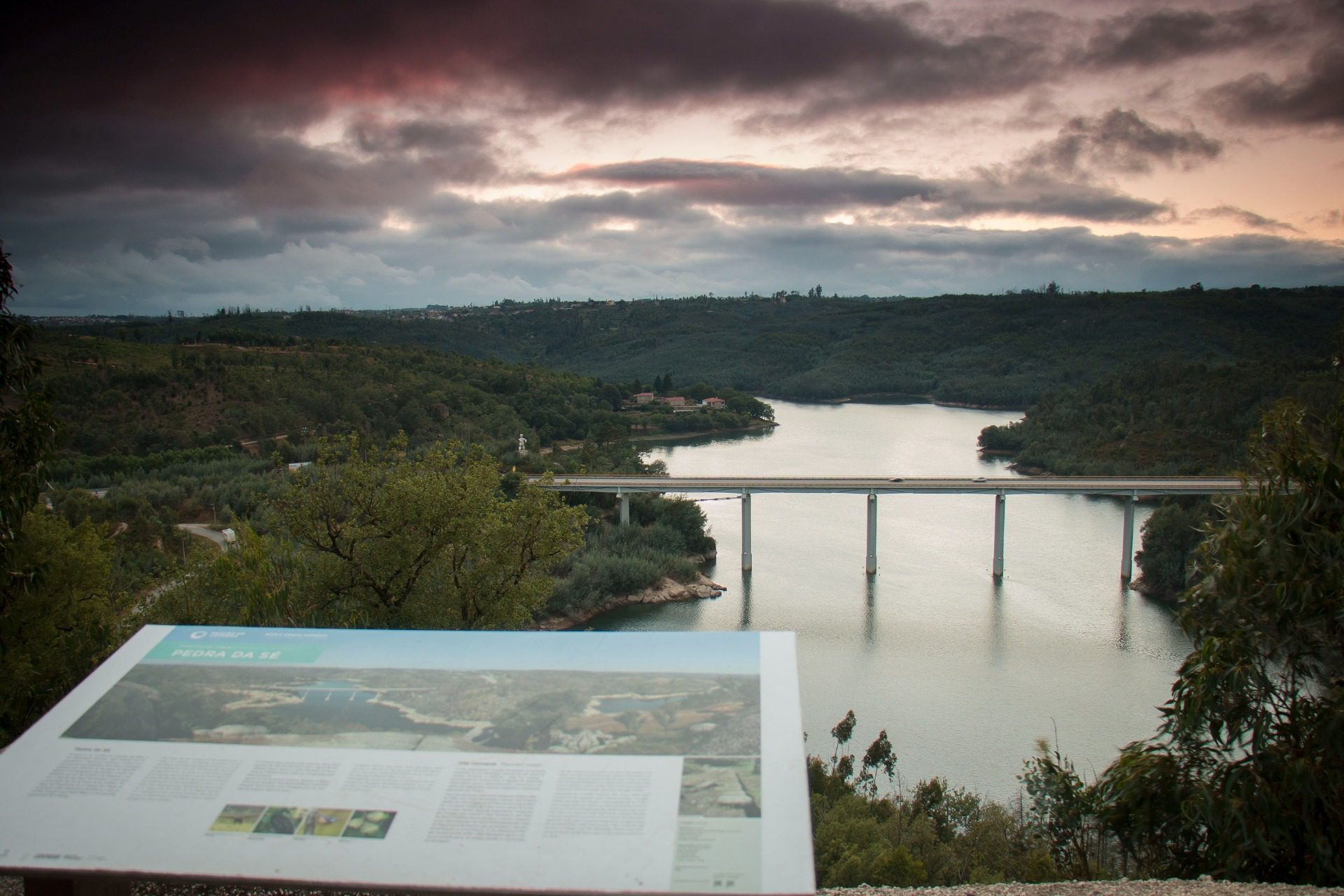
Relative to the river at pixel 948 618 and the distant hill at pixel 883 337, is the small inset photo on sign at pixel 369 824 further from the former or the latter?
the distant hill at pixel 883 337

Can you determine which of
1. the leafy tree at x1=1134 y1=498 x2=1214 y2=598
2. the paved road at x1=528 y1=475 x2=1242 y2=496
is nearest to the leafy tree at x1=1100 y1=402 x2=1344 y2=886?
the leafy tree at x1=1134 y1=498 x2=1214 y2=598

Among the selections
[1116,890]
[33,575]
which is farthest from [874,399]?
[1116,890]

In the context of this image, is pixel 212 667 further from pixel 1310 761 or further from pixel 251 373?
pixel 251 373

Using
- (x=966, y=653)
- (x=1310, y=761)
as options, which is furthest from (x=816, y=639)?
(x=1310, y=761)

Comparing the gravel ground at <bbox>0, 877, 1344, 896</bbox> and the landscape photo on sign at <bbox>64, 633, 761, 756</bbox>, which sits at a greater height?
the landscape photo on sign at <bbox>64, 633, 761, 756</bbox>

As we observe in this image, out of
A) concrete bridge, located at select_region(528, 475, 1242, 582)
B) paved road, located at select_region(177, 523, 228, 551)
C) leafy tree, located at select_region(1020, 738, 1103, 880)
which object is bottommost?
concrete bridge, located at select_region(528, 475, 1242, 582)

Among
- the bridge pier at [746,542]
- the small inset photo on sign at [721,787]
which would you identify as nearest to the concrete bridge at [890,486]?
the bridge pier at [746,542]

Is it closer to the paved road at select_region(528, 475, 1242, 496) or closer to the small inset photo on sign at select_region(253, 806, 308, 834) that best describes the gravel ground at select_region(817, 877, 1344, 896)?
the small inset photo on sign at select_region(253, 806, 308, 834)
